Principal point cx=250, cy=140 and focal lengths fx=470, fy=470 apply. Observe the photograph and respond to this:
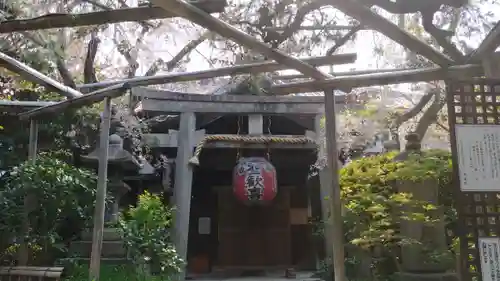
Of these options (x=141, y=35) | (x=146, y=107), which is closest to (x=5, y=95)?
(x=146, y=107)

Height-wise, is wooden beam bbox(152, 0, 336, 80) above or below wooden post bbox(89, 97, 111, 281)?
above

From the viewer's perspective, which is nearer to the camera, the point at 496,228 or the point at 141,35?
the point at 496,228

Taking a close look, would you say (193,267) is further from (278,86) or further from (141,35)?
(278,86)

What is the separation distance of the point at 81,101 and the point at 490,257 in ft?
16.5

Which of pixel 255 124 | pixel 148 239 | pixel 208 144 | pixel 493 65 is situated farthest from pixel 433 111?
pixel 148 239

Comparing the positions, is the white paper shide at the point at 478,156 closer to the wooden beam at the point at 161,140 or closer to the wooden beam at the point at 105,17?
the wooden beam at the point at 105,17

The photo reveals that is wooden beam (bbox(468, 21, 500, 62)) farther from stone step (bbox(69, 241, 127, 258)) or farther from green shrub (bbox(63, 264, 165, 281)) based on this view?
stone step (bbox(69, 241, 127, 258))

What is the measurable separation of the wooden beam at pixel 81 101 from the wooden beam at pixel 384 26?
3300mm

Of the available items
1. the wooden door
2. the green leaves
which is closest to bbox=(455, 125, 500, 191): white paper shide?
the green leaves

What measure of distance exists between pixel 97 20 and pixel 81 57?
17.0 feet

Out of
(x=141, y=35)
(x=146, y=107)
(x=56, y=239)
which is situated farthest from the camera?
(x=146, y=107)

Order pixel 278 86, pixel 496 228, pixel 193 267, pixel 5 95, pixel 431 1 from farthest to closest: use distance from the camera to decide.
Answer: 1. pixel 193 267
2. pixel 5 95
3. pixel 278 86
4. pixel 496 228
5. pixel 431 1

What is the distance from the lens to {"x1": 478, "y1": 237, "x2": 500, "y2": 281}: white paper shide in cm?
333

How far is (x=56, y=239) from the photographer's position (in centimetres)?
705
